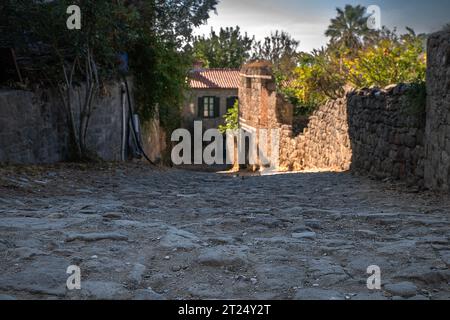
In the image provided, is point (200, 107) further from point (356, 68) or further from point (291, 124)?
point (356, 68)

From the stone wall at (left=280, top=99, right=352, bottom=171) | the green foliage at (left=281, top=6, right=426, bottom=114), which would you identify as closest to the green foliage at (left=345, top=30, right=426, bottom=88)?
the green foliage at (left=281, top=6, right=426, bottom=114)

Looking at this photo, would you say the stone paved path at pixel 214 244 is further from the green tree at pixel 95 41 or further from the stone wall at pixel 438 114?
the green tree at pixel 95 41

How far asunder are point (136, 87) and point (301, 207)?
336 inches

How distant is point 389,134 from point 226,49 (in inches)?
1532

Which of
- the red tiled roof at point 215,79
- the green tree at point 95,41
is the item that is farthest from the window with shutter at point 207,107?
the green tree at point 95,41

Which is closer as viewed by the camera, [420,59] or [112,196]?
[112,196]

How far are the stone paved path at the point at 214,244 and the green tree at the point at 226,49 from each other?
3938 cm

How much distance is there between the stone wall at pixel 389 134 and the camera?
750cm

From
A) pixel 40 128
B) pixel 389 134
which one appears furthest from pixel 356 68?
pixel 40 128

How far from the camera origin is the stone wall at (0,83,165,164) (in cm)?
750

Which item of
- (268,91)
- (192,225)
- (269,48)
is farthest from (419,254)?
(269,48)
